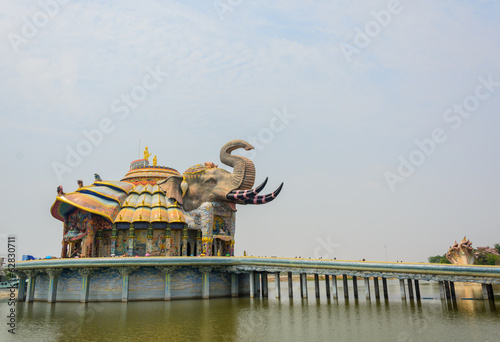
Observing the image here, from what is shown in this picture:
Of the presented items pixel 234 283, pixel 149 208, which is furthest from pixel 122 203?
pixel 234 283

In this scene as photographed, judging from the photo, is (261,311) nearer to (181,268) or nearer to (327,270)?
(327,270)

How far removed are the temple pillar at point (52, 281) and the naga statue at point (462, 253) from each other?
93.1ft

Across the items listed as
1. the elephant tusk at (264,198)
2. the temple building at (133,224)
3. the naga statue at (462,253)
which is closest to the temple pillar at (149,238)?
the temple building at (133,224)

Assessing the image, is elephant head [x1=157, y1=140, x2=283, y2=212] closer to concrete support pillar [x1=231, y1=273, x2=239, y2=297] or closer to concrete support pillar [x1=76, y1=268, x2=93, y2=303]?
concrete support pillar [x1=231, y1=273, x2=239, y2=297]

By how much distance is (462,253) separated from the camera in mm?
23734

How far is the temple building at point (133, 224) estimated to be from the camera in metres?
34.3

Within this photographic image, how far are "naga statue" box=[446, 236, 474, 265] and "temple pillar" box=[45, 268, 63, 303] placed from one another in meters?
28.4

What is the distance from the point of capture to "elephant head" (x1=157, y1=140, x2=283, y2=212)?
36781 millimetres

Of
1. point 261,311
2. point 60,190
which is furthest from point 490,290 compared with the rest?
point 60,190

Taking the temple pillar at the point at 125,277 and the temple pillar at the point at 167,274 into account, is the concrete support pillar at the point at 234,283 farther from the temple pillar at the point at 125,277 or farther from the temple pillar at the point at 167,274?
the temple pillar at the point at 125,277

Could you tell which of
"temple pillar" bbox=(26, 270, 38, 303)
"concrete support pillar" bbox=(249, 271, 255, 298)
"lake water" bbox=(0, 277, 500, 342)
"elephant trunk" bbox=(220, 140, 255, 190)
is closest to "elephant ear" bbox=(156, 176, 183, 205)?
"elephant trunk" bbox=(220, 140, 255, 190)

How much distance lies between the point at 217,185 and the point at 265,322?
763 inches

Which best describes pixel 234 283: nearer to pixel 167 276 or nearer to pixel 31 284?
pixel 167 276

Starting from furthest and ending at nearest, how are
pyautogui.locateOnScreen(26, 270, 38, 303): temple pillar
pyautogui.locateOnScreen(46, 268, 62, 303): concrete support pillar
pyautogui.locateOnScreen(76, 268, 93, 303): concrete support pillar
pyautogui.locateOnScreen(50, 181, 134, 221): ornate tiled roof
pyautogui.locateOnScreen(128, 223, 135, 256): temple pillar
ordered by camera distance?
pyautogui.locateOnScreen(128, 223, 135, 256): temple pillar < pyautogui.locateOnScreen(50, 181, 134, 221): ornate tiled roof < pyautogui.locateOnScreen(26, 270, 38, 303): temple pillar < pyautogui.locateOnScreen(46, 268, 62, 303): concrete support pillar < pyautogui.locateOnScreen(76, 268, 93, 303): concrete support pillar
